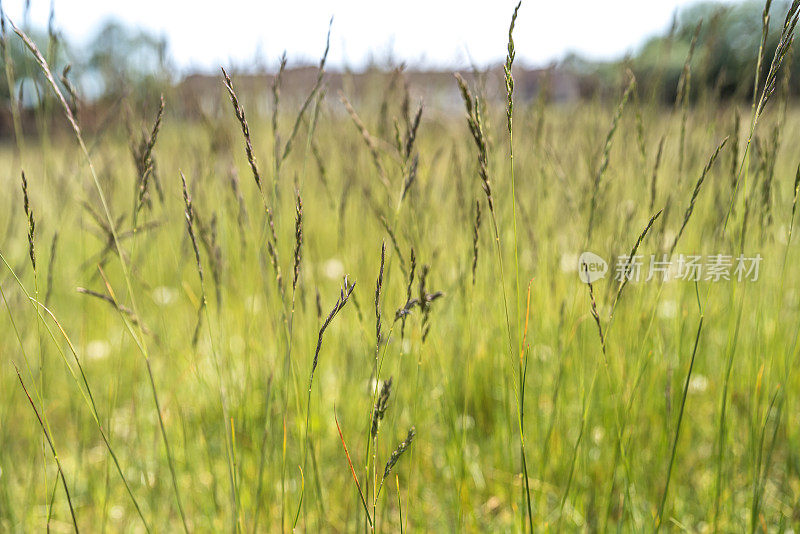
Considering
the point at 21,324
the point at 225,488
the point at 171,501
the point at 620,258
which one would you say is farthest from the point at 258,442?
the point at 21,324

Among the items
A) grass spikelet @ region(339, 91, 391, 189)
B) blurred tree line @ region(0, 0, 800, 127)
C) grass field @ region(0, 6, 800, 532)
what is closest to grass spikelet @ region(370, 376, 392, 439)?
grass field @ region(0, 6, 800, 532)

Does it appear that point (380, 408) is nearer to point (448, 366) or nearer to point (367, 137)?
point (367, 137)

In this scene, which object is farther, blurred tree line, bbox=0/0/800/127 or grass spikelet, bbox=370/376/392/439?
blurred tree line, bbox=0/0/800/127

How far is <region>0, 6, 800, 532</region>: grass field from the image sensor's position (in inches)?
36.1

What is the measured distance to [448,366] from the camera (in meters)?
1.36

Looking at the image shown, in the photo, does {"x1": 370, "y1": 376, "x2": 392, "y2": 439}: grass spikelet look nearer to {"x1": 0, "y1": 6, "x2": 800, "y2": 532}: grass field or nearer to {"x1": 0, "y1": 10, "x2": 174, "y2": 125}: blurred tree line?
{"x1": 0, "y1": 6, "x2": 800, "y2": 532}: grass field

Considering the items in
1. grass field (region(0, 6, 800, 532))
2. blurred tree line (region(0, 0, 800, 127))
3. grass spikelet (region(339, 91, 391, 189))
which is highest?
blurred tree line (region(0, 0, 800, 127))

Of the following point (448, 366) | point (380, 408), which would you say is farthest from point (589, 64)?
point (380, 408)

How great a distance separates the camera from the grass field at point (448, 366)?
918 millimetres

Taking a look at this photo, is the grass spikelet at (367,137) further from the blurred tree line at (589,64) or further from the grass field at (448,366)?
the blurred tree line at (589,64)

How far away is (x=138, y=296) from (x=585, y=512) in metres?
1.69

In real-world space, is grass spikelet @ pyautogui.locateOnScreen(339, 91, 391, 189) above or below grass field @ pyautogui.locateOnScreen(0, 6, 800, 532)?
above

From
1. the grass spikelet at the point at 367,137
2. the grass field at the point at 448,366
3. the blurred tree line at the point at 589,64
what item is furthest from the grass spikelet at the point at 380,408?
the blurred tree line at the point at 589,64

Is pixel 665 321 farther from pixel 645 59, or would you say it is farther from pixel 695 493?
pixel 645 59
